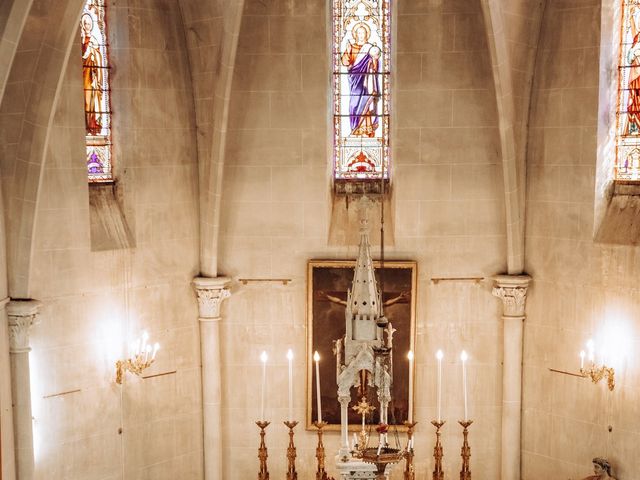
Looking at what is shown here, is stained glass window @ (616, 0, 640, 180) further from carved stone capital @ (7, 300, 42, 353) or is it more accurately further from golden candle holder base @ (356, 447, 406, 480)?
carved stone capital @ (7, 300, 42, 353)

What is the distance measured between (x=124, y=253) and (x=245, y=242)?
2.07m

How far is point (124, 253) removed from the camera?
1605cm

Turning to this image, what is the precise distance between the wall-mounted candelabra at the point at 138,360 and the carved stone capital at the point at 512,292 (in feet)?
18.3

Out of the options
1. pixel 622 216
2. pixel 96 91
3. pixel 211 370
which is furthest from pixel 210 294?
pixel 622 216

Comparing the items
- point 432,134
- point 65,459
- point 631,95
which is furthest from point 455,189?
point 65,459

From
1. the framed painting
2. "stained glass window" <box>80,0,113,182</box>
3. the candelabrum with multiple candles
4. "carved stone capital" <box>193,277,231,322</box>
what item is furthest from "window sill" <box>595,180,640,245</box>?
"stained glass window" <box>80,0,113,182</box>

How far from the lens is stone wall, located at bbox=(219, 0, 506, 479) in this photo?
650 inches

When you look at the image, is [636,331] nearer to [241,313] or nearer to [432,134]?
[432,134]

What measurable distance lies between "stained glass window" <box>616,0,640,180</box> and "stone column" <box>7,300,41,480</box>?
9116 mm

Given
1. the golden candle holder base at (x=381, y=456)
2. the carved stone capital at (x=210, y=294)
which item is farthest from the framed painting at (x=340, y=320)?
the golden candle holder base at (x=381, y=456)

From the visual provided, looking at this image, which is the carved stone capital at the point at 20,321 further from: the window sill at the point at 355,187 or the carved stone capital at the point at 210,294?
the window sill at the point at 355,187

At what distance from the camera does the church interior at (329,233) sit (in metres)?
15.6

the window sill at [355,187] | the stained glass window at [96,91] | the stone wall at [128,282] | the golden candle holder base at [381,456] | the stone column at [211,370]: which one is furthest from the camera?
the window sill at [355,187]

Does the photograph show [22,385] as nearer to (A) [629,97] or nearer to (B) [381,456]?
(B) [381,456]
